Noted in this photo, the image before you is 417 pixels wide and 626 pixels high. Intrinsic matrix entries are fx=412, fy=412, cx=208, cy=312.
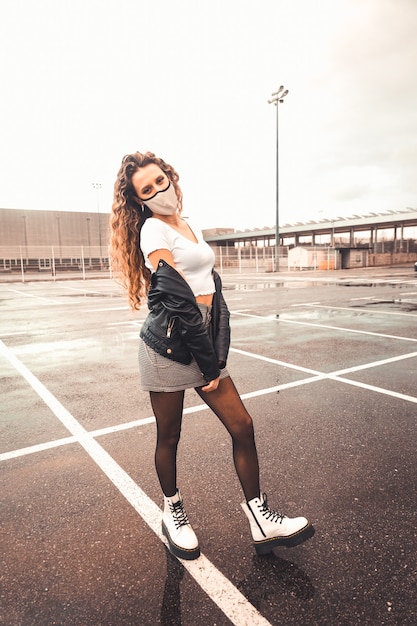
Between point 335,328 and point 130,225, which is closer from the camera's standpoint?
point 130,225

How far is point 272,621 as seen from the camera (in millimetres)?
1744

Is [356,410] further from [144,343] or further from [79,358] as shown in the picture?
[79,358]

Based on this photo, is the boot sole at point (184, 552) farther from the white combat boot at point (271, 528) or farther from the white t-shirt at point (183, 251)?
the white t-shirt at point (183, 251)

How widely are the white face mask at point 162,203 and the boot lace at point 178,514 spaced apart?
1.59m

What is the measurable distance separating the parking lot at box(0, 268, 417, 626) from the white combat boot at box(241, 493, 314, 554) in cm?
7

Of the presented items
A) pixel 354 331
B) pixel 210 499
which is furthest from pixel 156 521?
pixel 354 331

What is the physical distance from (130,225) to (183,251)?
0.39 metres

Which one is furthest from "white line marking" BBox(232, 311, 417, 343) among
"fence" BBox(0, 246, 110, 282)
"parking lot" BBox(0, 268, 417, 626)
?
"fence" BBox(0, 246, 110, 282)

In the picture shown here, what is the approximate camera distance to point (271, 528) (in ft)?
7.08

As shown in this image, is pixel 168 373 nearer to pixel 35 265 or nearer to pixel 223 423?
pixel 223 423

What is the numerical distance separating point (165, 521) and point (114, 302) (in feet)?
40.2

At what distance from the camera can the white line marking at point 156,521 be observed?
179 cm

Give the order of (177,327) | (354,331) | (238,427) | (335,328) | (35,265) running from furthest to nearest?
(35,265)
(335,328)
(354,331)
(238,427)
(177,327)

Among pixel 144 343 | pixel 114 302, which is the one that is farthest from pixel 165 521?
pixel 114 302
